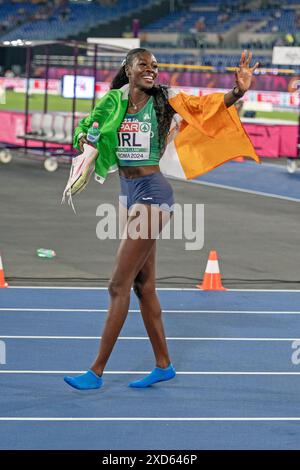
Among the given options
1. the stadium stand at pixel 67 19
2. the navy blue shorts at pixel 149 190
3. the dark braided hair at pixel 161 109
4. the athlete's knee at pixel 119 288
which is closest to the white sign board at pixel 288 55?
the dark braided hair at pixel 161 109

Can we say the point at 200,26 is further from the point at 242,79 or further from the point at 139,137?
the point at 242,79

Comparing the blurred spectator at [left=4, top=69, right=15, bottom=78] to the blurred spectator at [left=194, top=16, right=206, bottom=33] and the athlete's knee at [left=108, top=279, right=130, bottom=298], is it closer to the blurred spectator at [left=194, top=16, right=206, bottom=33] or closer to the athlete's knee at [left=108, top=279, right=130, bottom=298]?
the blurred spectator at [left=194, top=16, right=206, bottom=33]

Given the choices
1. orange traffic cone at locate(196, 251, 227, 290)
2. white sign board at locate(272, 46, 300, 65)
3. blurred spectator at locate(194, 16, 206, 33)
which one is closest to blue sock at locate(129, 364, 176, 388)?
orange traffic cone at locate(196, 251, 227, 290)

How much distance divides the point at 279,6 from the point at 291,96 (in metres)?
24.6

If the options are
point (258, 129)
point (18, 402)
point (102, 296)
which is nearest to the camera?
point (18, 402)

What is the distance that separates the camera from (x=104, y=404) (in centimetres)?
734

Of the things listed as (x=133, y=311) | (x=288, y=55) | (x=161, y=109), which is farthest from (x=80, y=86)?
(x=161, y=109)

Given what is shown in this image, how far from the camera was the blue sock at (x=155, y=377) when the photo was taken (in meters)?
7.82

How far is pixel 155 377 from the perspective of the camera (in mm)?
7871

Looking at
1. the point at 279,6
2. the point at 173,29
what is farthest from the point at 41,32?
the point at 279,6

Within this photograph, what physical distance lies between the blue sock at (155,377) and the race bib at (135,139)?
1.62 meters

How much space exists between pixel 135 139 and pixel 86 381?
71.1 inches
